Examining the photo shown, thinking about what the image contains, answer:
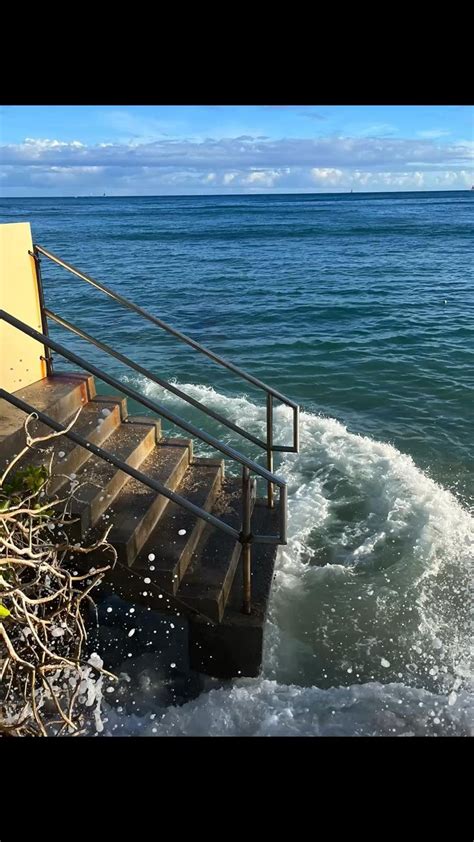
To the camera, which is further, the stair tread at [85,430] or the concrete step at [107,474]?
the stair tread at [85,430]

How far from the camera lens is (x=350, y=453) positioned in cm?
784

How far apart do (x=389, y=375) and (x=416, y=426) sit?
2824mm

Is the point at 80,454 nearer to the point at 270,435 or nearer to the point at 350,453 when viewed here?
the point at 270,435

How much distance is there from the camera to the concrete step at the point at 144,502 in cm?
374

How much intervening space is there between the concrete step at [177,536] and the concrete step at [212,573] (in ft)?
0.19

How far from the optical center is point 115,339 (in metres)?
14.2

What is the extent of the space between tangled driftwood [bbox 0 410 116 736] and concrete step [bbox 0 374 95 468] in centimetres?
43

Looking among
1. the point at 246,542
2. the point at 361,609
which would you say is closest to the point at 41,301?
the point at 246,542

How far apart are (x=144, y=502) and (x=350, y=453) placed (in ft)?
14.0

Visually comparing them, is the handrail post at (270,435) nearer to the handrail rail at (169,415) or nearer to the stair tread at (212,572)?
the stair tread at (212,572)

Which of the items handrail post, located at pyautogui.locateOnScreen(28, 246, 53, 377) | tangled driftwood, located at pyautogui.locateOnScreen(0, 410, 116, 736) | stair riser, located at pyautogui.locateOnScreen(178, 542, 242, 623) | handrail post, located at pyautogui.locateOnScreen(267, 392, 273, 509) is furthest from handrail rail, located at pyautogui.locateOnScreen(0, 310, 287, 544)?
handrail post, located at pyautogui.locateOnScreen(28, 246, 53, 377)

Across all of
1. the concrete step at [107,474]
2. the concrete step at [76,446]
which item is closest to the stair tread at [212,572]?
the concrete step at [107,474]

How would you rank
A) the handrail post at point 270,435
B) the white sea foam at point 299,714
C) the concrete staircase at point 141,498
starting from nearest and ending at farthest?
the white sea foam at point 299,714 < the concrete staircase at point 141,498 < the handrail post at point 270,435
